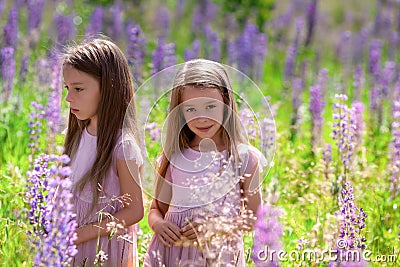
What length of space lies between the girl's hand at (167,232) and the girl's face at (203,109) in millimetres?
397

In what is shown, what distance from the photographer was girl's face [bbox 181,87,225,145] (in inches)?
117

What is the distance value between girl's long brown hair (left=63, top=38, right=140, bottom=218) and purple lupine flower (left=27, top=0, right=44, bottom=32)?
3488 mm

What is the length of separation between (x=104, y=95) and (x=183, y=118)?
349 millimetres

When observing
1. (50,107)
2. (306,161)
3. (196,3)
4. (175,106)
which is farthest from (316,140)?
(196,3)

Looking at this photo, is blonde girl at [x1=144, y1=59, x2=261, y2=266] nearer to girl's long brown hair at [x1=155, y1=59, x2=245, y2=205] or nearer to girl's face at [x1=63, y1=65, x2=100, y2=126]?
girl's long brown hair at [x1=155, y1=59, x2=245, y2=205]

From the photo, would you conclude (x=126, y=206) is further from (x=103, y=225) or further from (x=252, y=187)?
(x=252, y=187)

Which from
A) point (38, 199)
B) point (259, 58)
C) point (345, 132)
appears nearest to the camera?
point (38, 199)

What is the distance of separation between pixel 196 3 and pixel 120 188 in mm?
9771

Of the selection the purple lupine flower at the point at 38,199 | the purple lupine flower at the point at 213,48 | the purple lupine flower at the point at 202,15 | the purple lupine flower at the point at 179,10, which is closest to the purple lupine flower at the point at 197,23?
the purple lupine flower at the point at 202,15

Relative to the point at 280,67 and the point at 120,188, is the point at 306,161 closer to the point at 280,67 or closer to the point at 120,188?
the point at 120,188

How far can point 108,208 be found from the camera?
10.3ft

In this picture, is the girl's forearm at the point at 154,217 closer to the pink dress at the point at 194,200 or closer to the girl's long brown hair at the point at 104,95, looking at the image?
the pink dress at the point at 194,200

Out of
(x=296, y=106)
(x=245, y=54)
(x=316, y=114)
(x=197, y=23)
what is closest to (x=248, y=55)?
(x=245, y=54)

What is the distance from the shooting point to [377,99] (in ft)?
19.6
